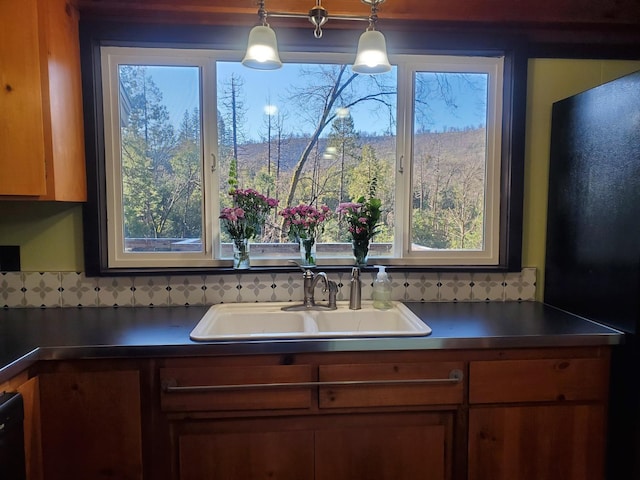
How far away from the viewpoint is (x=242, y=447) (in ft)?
4.50

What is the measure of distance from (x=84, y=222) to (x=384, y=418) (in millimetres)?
1505

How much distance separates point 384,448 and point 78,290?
1.48 m

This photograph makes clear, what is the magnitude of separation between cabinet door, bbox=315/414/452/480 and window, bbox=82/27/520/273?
78 centimetres

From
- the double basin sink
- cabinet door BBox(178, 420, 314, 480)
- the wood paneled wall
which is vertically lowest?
cabinet door BBox(178, 420, 314, 480)

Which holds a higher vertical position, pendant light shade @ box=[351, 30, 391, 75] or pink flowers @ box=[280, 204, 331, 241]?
pendant light shade @ box=[351, 30, 391, 75]

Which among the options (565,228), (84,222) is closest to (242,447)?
(84,222)

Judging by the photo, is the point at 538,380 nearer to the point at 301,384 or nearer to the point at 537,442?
the point at 537,442

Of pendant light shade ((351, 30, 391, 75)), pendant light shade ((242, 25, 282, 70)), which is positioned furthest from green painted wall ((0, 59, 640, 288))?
pendant light shade ((242, 25, 282, 70))

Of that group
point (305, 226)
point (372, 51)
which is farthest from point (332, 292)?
point (372, 51)

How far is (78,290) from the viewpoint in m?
1.84

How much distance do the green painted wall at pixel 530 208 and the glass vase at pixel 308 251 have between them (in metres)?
1.01

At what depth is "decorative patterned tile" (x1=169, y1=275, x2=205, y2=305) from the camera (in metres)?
1.86

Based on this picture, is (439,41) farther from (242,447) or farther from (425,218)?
(242,447)

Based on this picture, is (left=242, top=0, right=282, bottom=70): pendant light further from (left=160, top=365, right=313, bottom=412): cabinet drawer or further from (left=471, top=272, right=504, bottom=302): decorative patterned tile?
(left=471, top=272, right=504, bottom=302): decorative patterned tile
